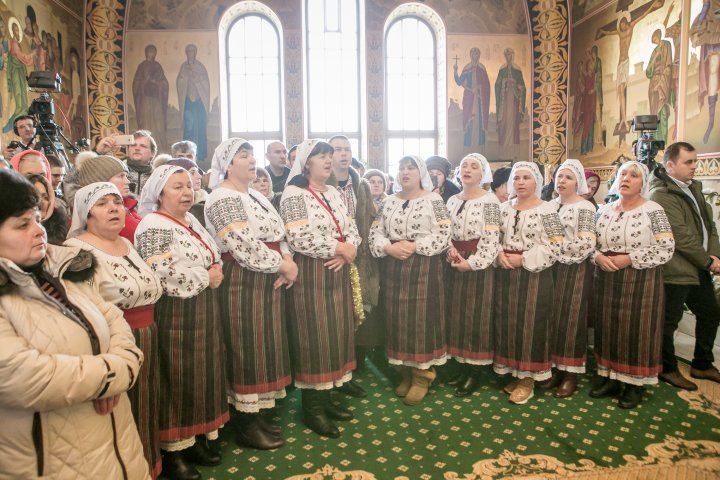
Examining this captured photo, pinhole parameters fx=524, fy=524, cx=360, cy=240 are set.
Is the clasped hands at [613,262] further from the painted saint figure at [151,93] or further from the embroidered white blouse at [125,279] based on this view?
the painted saint figure at [151,93]

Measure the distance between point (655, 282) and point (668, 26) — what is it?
5.82 meters

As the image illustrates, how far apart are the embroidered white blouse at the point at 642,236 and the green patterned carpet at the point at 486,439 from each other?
1082 millimetres

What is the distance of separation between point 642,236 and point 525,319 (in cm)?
99

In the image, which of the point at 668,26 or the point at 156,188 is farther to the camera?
the point at 668,26

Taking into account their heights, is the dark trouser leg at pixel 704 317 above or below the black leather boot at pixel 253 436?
above

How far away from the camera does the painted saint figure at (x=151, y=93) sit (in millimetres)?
10109

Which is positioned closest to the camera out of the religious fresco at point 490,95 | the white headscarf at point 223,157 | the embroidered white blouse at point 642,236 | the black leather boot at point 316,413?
the white headscarf at point 223,157

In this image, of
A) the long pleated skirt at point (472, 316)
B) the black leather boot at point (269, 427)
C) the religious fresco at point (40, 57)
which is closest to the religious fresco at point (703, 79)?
the long pleated skirt at point (472, 316)

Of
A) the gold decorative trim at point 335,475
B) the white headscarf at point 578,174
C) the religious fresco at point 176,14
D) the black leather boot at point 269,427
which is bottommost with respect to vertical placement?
the gold decorative trim at point 335,475

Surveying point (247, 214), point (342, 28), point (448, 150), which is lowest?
point (247, 214)

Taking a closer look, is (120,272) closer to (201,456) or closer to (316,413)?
(201,456)

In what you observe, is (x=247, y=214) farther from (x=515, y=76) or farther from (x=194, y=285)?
(x=515, y=76)

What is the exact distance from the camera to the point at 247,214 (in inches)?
120

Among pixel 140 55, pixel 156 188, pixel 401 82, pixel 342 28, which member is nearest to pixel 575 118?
pixel 401 82
